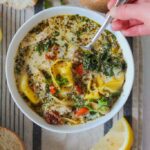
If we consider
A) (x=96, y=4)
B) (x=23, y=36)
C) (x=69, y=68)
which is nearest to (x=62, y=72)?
(x=69, y=68)

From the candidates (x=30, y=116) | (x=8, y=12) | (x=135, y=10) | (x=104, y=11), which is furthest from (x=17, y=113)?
(x=135, y=10)

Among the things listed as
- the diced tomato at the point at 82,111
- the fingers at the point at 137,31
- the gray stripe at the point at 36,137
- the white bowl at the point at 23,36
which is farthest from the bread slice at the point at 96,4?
the gray stripe at the point at 36,137

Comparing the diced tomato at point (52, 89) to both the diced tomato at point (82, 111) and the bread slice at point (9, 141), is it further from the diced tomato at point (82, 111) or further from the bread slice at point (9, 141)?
the bread slice at point (9, 141)

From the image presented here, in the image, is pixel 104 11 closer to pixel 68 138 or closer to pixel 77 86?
pixel 77 86

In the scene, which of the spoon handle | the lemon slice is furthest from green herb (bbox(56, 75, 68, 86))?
the lemon slice

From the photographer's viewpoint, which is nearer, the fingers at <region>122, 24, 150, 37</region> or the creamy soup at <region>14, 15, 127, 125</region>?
the fingers at <region>122, 24, 150, 37</region>

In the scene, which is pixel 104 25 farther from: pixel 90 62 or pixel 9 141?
pixel 9 141

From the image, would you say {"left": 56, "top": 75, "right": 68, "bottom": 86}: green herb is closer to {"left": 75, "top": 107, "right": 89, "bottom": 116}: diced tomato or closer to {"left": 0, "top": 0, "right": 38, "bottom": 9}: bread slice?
{"left": 75, "top": 107, "right": 89, "bottom": 116}: diced tomato
